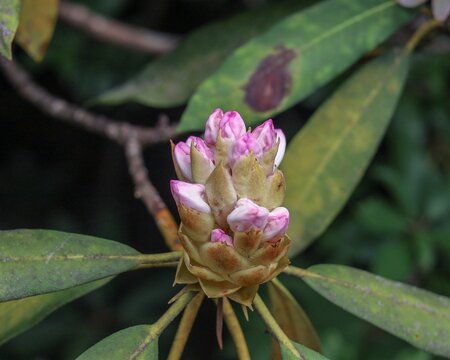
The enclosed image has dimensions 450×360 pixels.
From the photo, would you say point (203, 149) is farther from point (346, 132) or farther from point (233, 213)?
point (346, 132)

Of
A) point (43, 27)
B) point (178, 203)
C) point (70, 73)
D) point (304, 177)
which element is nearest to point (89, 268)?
point (178, 203)

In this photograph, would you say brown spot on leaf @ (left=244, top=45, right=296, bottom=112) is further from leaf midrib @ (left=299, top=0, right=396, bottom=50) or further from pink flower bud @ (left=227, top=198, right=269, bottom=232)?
pink flower bud @ (left=227, top=198, right=269, bottom=232)

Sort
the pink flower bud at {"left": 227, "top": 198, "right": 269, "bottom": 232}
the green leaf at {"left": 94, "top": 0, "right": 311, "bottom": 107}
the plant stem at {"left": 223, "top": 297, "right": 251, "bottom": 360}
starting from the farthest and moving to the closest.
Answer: the green leaf at {"left": 94, "top": 0, "right": 311, "bottom": 107} → the plant stem at {"left": 223, "top": 297, "right": 251, "bottom": 360} → the pink flower bud at {"left": 227, "top": 198, "right": 269, "bottom": 232}

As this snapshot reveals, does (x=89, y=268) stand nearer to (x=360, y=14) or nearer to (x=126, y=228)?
(x=360, y=14)

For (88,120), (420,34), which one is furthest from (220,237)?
(88,120)

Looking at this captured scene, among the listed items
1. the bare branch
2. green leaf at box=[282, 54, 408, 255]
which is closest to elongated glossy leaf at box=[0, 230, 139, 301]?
green leaf at box=[282, 54, 408, 255]

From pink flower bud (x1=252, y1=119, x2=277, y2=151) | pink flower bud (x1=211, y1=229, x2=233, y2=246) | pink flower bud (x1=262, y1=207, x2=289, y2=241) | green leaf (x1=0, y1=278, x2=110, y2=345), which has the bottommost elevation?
green leaf (x1=0, y1=278, x2=110, y2=345)

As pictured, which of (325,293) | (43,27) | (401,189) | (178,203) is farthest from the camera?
(401,189)
